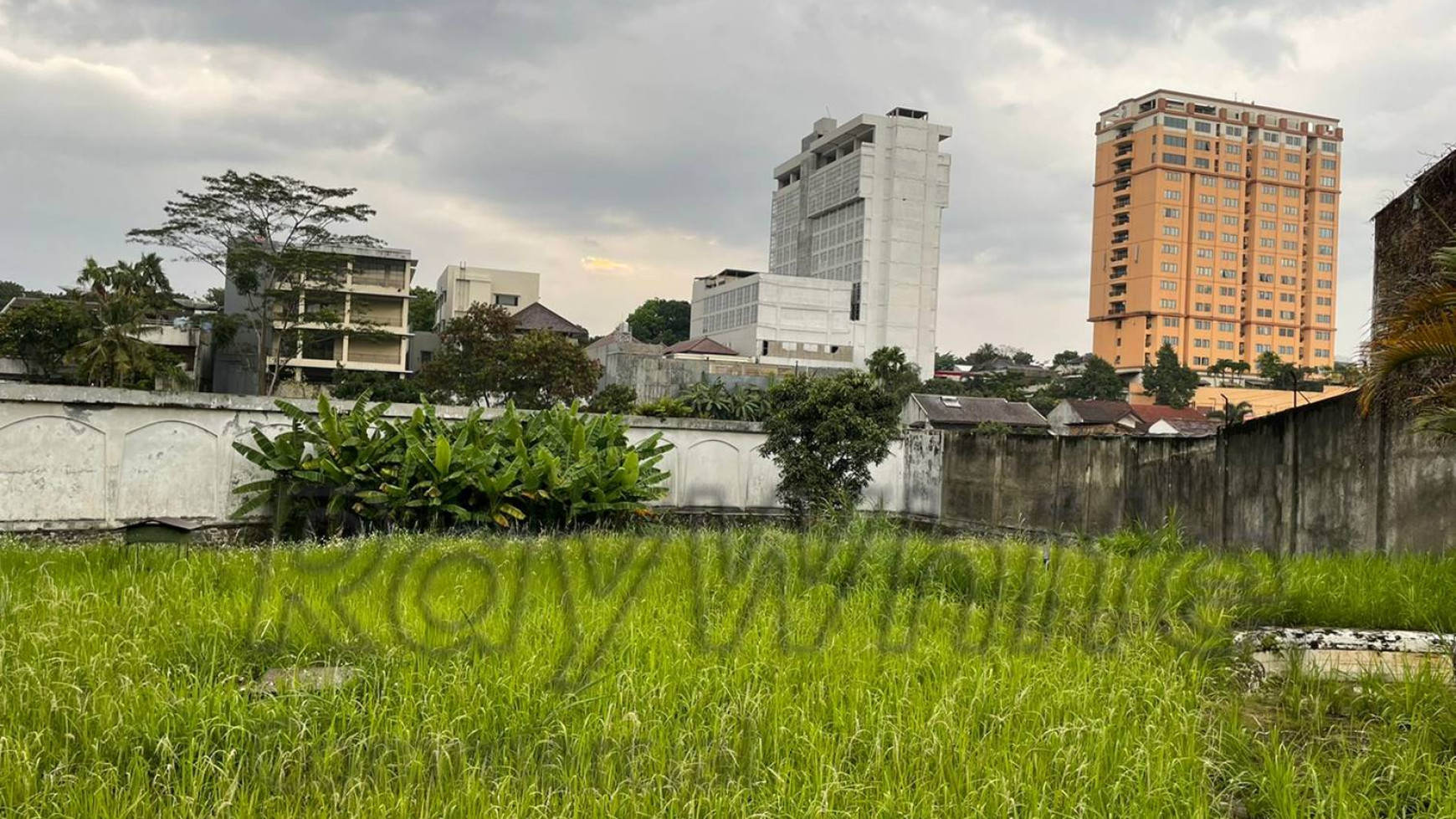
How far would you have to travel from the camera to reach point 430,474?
1187 cm

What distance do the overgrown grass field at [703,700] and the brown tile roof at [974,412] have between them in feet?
142

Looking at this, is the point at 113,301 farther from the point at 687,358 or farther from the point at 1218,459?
the point at 1218,459

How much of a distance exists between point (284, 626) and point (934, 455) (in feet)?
45.0

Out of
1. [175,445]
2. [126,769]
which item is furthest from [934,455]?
[126,769]

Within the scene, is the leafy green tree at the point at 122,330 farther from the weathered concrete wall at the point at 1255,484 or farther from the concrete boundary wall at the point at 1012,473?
the weathered concrete wall at the point at 1255,484

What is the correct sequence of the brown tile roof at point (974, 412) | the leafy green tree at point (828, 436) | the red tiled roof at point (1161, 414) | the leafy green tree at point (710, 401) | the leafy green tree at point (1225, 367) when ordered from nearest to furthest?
1. the leafy green tree at point (828, 436)
2. the leafy green tree at point (710, 401)
3. the brown tile roof at point (974, 412)
4. the red tiled roof at point (1161, 414)
5. the leafy green tree at point (1225, 367)

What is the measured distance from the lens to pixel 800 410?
1577 centimetres

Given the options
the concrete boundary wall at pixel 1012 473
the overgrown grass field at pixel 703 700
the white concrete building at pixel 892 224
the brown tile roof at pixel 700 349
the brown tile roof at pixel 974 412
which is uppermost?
the white concrete building at pixel 892 224

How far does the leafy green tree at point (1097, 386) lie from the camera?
75375 millimetres

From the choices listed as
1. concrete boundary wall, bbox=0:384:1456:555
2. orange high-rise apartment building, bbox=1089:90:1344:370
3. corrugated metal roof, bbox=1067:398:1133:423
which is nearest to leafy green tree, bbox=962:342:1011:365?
orange high-rise apartment building, bbox=1089:90:1344:370

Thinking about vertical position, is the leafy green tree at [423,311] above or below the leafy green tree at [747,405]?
above

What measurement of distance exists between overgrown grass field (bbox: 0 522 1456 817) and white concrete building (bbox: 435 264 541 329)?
57153mm

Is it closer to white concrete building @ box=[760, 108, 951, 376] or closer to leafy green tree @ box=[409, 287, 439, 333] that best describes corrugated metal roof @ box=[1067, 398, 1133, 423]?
white concrete building @ box=[760, 108, 951, 376]

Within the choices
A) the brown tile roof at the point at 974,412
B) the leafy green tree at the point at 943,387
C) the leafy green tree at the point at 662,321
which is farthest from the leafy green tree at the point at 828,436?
the leafy green tree at the point at 662,321
